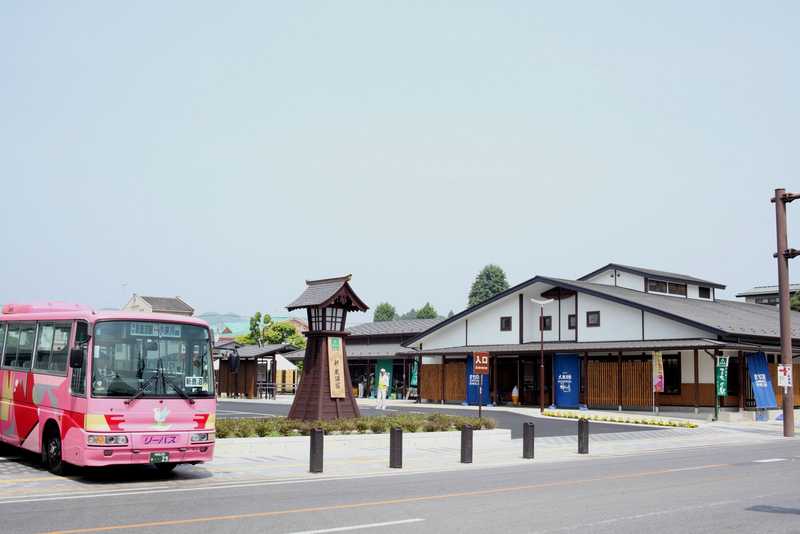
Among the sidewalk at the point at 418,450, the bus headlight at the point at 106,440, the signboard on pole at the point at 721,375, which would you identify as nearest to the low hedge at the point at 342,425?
the sidewalk at the point at 418,450

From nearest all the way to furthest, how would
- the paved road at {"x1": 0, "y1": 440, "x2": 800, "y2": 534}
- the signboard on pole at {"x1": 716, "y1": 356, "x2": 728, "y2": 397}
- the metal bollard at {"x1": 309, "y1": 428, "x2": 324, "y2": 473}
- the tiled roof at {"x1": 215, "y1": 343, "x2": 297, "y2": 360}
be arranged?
the paved road at {"x1": 0, "y1": 440, "x2": 800, "y2": 534} < the metal bollard at {"x1": 309, "y1": 428, "x2": 324, "y2": 473} < the signboard on pole at {"x1": 716, "y1": 356, "x2": 728, "y2": 397} < the tiled roof at {"x1": 215, "y1": 343, "x2": 297, "y2": 360}

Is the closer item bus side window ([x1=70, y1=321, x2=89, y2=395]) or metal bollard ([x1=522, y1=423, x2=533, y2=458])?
bus side window ([x1=70, y1=321, x2=89, y2=395])

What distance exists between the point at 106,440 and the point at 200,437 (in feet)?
5.25

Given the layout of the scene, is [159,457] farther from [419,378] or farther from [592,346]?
[419,378]

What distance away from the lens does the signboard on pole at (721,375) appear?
37.2m

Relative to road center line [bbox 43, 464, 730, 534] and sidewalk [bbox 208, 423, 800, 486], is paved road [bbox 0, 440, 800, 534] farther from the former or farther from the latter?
sidewalk [bbox 208, 423, 800, 486]

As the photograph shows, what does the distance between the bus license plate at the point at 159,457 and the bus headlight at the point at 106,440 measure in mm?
528

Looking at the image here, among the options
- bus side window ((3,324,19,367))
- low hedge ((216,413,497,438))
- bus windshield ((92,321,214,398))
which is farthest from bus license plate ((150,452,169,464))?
low hedge ((216,413,497,438))

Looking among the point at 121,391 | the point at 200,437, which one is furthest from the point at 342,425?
the point at 121,391

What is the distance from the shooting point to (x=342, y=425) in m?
23.2

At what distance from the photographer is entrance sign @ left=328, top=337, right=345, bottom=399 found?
25.3 meters

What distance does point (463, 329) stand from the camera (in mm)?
51344

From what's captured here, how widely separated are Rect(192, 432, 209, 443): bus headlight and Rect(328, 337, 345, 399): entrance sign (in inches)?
415

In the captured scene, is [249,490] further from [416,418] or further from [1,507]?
[416,418]
